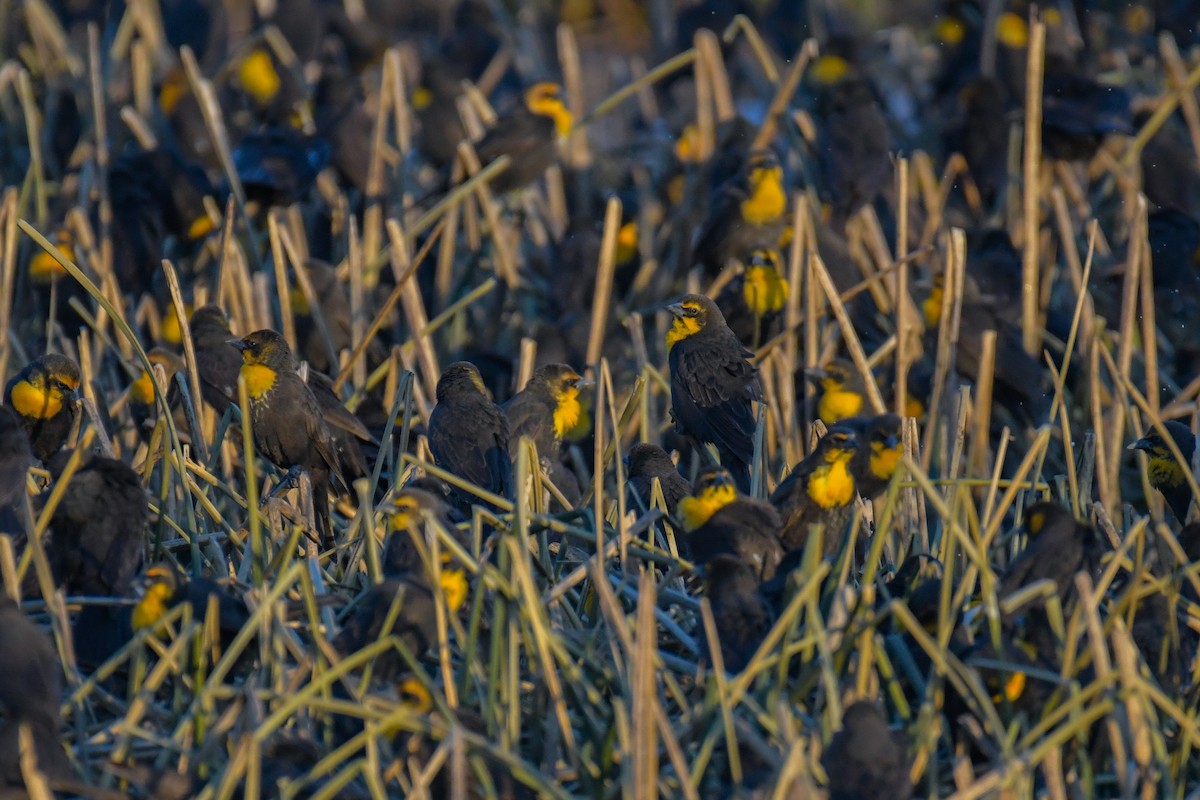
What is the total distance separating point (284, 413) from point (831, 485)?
2.11 m

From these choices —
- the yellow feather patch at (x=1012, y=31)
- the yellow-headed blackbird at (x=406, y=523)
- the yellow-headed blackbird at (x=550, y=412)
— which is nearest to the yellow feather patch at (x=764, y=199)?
the yellow-headed blackbird at (x=550, y=412)

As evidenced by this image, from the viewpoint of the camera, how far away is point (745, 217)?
317 inches

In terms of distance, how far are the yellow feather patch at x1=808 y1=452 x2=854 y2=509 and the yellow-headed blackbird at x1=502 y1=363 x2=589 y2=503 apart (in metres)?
1.70

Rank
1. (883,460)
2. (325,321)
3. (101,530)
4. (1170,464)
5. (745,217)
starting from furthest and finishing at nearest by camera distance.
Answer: (745,217) < (325,321) < (1170,464) < (883,460) < (101,530)

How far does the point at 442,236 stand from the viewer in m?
8.59

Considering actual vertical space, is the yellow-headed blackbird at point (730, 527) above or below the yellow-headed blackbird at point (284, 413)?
above

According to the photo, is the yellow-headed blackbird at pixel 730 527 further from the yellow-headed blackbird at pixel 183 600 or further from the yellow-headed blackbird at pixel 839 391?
the yellow-headed blackbird at pixel 839 391

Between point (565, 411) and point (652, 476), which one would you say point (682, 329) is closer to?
point (565, 411)

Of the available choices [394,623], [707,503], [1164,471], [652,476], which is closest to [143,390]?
[652,476]

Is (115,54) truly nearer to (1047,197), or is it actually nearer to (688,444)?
(688,444)

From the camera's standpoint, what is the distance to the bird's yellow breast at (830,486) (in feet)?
16.2

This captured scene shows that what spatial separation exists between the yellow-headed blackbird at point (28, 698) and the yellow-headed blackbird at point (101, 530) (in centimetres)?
58

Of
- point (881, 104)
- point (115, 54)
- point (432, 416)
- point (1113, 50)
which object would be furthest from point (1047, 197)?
point (115, 54)

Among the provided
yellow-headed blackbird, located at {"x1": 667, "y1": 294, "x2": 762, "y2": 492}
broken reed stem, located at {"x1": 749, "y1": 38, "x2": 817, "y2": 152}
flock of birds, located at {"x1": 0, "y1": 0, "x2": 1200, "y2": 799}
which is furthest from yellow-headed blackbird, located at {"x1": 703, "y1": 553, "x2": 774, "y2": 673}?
broken reed stem, located at {"x1": 749, "y1": 38, "x2": 817, "y2": 152}
